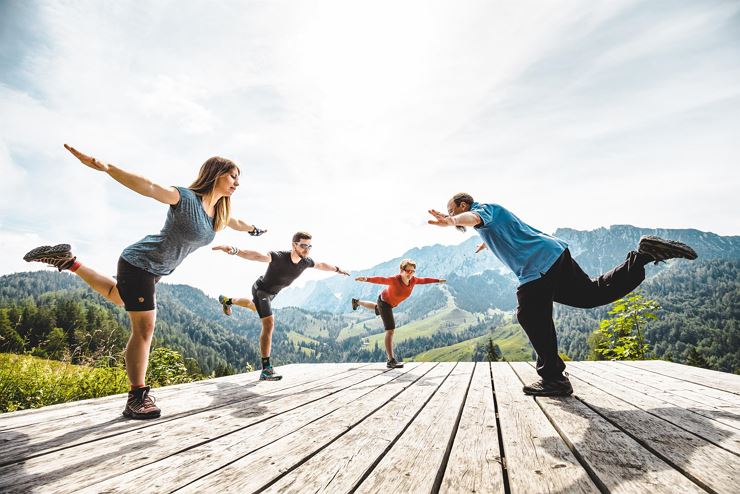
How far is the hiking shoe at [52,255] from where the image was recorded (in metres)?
3.48

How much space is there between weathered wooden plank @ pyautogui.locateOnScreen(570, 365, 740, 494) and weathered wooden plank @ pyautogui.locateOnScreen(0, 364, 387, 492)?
8.04 feet

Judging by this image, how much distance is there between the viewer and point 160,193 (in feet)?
10.9

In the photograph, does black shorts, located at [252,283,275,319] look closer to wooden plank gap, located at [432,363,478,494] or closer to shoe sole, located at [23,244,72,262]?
shoe sole, located at [23,244,72,262]

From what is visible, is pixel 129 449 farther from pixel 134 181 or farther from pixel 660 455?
pixel 660 455

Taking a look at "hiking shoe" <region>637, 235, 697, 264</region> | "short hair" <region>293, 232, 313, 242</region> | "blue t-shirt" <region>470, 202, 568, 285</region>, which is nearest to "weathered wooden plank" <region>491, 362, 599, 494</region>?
"blue t-shirt" <region>470, 202, 568, 285</region>

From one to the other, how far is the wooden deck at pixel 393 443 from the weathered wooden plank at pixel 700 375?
79 millimetres

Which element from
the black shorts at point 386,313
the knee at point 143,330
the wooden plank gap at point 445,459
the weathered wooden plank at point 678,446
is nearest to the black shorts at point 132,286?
the knee at point 143,330

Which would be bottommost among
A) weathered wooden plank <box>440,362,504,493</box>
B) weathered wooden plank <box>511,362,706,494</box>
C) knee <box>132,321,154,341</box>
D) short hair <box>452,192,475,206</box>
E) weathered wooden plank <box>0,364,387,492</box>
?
weathered wooden plank <box>511,362,706,494</box>

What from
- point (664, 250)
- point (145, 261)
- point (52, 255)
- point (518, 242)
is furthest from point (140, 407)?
point (664, 250)

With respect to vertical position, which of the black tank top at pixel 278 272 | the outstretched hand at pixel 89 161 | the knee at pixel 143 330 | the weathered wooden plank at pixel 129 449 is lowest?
the weathered wooden plank at pixel 129 449

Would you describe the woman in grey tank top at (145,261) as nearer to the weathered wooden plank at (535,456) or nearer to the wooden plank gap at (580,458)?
the weathered wooden plank at (535,456)

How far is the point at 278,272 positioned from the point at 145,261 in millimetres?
3305

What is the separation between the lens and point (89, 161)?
2889 millimetres

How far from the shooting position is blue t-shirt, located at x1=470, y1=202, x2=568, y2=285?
158 inches
